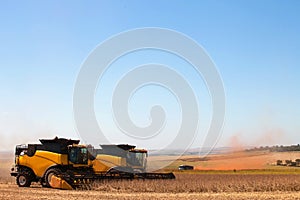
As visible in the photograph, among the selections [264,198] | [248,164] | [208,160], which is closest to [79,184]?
[264,198]

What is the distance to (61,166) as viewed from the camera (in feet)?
96.0

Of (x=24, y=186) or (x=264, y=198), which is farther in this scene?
(x=24, y=186)

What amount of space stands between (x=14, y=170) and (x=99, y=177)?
6.90 meters

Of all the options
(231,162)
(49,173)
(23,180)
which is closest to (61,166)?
(49,173)

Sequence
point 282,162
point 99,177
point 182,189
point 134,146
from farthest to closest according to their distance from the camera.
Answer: point 282,162, point 134,146, point 99,177, point 182,189

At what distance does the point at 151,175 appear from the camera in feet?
105

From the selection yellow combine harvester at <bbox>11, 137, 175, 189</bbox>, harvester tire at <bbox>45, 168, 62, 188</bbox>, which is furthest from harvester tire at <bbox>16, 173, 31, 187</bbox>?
harvester tire at <bbox>45, 168, 62, 188</bbox>

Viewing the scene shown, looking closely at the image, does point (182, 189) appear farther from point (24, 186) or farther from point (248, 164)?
point (248, 164)

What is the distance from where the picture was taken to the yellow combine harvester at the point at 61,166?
91.9 feet

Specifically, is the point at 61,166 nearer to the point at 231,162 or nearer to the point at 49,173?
the point at 49,173

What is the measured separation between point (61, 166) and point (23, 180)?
307 centimetres

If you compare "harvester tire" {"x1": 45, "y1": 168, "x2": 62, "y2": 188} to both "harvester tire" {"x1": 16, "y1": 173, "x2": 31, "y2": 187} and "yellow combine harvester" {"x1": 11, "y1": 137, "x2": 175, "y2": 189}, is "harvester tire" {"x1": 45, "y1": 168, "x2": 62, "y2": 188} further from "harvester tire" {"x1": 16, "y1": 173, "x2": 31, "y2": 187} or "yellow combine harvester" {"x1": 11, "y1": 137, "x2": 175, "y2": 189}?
"harvester tire" {"x1": 16, "y1": 173, "x2": 31, "y2": 187}

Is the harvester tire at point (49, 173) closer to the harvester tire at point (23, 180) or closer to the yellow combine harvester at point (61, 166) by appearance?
the yellow combine harvester at point (61, 166)

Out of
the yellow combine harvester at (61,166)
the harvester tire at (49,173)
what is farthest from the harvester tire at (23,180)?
the harvester tire at (49,173)
